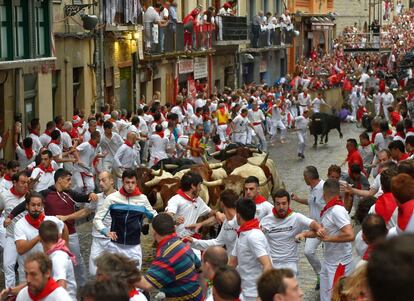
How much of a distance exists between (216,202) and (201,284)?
6286 mm

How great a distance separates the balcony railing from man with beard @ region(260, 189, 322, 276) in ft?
73.2

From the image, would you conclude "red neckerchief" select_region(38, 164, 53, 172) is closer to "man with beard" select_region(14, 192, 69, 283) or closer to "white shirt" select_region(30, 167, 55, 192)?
"white shirt" select_region(30, 167, 55, 192)

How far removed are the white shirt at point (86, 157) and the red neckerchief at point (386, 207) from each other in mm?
9466

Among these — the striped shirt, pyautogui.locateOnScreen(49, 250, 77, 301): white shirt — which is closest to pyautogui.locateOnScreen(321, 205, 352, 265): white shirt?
the striped shirt

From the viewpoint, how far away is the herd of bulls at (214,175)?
1446 centimetres

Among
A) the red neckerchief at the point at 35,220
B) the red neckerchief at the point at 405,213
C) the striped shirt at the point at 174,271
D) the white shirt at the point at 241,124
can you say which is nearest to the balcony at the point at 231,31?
the white shirt at the point at 241,124

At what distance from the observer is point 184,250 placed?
773 cm

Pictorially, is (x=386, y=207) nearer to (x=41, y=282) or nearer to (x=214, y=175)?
(x=41, y=282)

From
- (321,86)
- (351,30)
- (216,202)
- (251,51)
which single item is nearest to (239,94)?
(321,86)

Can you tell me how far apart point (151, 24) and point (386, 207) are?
76.3 ft

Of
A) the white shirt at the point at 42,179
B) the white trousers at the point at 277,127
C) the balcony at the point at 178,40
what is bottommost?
the white trousers at the point at 277,127

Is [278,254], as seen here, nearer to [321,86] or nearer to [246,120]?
[246,120]

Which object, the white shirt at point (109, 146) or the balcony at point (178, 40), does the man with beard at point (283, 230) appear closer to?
the white shirt at point (109, 146)

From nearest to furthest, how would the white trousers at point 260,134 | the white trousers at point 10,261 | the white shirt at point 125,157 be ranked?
the white trousers at point 10,261
the white shirt at point 125,157
the white trousers at point 260,134
